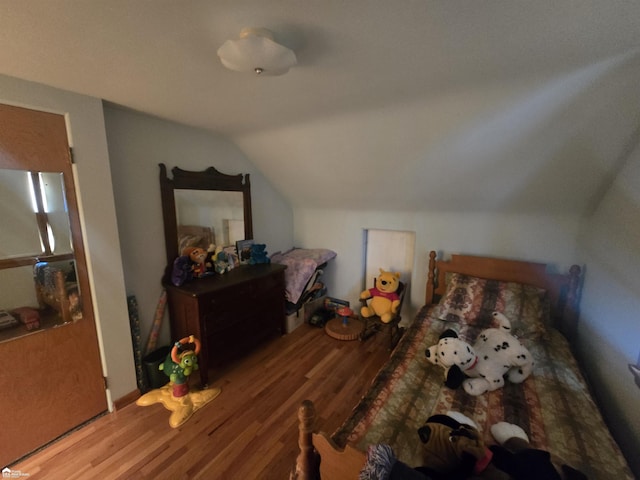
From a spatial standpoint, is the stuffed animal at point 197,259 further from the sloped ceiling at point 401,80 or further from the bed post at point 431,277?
the bed post at point 431,277

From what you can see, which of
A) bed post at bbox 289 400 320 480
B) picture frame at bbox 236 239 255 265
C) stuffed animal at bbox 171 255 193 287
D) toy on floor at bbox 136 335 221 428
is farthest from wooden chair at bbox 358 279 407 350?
stuffed animal at bbox 171 255 193 287

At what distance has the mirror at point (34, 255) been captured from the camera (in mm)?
1442

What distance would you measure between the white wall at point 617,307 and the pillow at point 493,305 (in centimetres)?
29

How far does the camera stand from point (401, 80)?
1.39 m

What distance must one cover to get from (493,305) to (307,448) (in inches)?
70.8

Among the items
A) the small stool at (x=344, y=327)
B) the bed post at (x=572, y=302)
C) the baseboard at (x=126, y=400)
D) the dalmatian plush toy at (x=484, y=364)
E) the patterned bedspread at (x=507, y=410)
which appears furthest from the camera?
the small stool at (x=344, y=327)

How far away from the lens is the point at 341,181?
8.87 feet

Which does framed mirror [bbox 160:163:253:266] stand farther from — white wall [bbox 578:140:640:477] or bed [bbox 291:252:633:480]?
white wall [bbox 578:140:640:477]

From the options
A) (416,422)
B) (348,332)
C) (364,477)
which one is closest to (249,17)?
(364,477)

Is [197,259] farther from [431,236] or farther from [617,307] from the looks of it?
[617,307]

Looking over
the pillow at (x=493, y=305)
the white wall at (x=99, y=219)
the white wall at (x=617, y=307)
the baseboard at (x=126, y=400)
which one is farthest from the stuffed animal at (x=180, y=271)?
the white wall at (x=617, y=307)

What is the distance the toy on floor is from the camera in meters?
1.92

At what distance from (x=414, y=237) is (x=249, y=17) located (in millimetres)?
2455

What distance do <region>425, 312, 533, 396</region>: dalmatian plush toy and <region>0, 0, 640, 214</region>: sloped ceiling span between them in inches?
49.8
